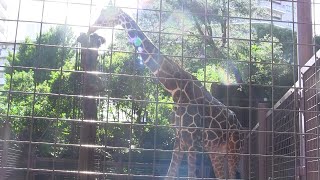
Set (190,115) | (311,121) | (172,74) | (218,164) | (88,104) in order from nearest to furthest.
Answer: (311,121)
(88,104)
(190,115)
(172,74)
(218,164)

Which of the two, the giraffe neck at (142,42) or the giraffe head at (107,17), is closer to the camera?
the giraffe head at (107,17)

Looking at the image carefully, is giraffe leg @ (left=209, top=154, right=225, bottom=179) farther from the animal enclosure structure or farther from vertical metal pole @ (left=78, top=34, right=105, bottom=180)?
vertical metal pole @ (left=78, top=34, right=105, bottom=180)

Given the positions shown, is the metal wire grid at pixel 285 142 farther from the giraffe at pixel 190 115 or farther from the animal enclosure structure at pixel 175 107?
the giraffe at pixel 190 115

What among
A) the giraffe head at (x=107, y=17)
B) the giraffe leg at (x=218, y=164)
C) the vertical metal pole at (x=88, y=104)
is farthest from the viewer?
the giraffe leg at (x=218, y=164)

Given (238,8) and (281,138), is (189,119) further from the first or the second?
(238,8)

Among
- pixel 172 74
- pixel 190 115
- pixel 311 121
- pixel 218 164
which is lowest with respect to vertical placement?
pixel 218 164

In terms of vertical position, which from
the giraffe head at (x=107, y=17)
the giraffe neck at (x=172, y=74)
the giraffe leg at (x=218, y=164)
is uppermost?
the giraffe head at (x=107, y=17)

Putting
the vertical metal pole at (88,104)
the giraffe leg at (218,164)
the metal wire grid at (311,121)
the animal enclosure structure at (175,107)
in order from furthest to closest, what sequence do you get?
the giraffe leg at (218,164), the vertical metal pole at (88,104), the metal wire grid at (311,121), the animal enclosure structure at (175,107)

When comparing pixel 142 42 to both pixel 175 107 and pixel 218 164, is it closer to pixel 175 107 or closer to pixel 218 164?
pixel 175 107

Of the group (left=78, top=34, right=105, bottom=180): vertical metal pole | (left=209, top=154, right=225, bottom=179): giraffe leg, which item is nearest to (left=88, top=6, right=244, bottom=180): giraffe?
(left=209, top=154, right=225, bottom=179): giraffe leg

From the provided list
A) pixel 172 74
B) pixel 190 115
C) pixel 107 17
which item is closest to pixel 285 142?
pixel 190 115

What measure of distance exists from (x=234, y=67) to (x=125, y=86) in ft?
9.48

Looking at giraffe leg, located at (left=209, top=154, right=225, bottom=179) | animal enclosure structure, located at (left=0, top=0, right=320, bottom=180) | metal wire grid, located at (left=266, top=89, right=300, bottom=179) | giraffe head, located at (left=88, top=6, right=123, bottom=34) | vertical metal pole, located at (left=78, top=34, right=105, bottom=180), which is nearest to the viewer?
animal enclosure structure, located at (left=0, top=0, right=320, bottom=180)

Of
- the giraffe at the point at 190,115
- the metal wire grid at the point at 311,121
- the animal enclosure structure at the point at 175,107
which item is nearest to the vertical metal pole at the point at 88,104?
the animal enclosure structure at the point at 175,107
